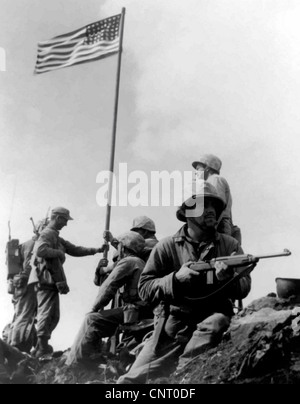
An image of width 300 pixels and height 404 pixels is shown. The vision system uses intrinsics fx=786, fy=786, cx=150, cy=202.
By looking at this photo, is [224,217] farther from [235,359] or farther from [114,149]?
[114,149]

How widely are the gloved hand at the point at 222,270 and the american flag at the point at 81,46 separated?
30.2 ft

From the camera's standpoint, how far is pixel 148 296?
9.65m

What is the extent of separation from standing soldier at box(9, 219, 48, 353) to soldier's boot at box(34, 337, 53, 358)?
1.54ft

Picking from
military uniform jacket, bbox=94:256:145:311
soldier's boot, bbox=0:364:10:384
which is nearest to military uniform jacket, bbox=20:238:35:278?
soldier's boot, bbox=0:364:10:384

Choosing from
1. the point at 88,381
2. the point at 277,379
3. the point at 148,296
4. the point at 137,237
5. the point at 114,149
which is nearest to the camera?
the point at 277,379

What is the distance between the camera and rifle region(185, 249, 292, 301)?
29.5ft

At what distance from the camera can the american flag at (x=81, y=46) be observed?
17.3 metres

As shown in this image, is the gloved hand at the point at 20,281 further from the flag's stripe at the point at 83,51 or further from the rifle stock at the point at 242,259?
A: the rifle stock at the point at 242,259

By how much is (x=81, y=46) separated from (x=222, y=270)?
31.9 ft

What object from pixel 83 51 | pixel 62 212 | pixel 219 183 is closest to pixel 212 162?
pixel 219 183

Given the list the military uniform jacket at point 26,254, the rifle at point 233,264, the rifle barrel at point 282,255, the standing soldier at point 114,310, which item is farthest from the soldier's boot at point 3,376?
the rifle barrel at point 282,255
